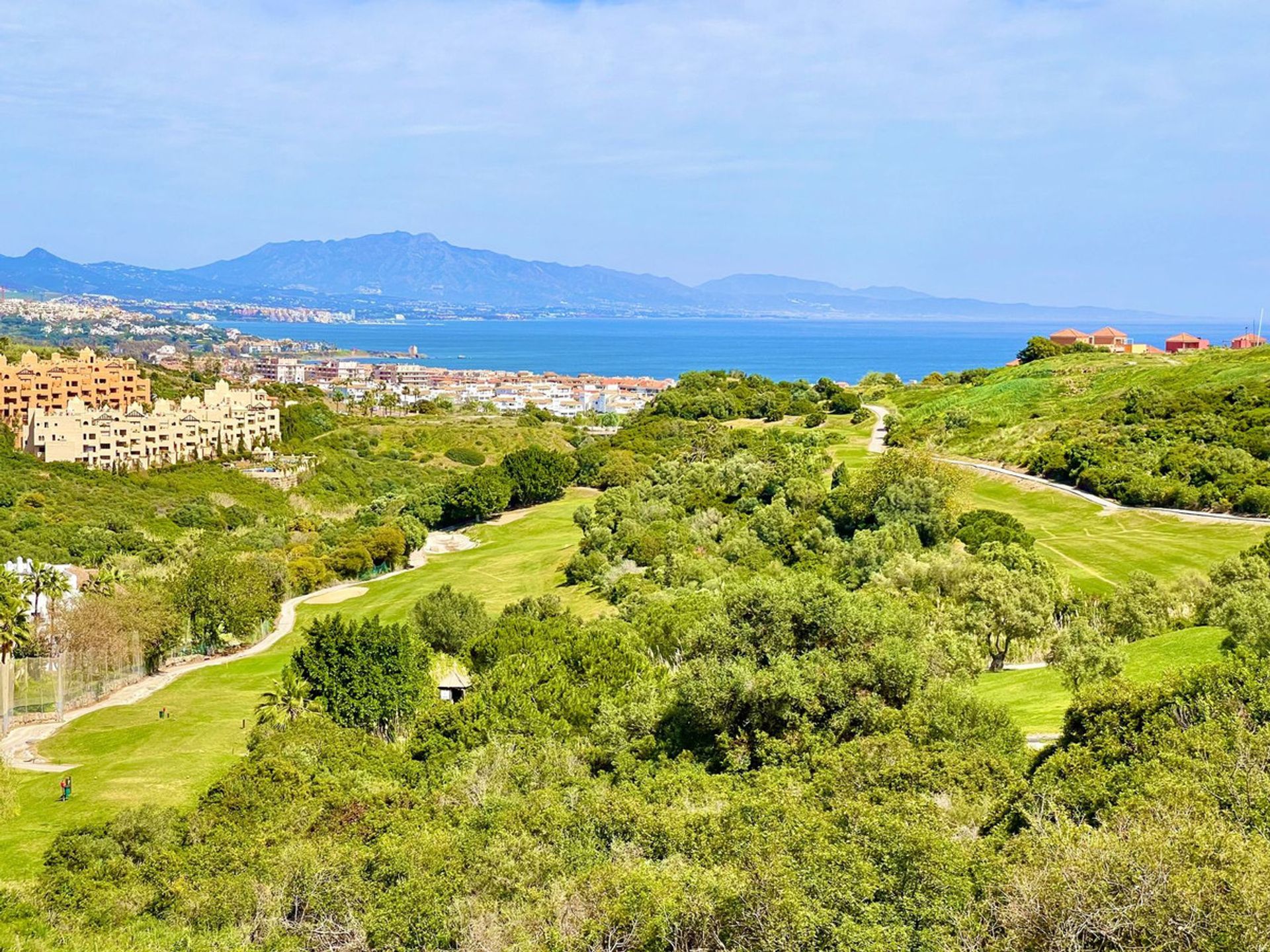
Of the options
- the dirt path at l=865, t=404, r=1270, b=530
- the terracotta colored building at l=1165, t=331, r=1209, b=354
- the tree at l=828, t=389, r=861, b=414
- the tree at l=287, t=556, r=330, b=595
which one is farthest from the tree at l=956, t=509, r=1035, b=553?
the terracotta colored building at l=1165, t=331, r=1209, b=354

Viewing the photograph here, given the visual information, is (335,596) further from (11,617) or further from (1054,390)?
(1054,390)

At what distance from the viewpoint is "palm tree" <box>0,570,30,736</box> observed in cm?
3019

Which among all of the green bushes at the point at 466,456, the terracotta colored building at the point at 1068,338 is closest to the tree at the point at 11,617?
the green bushes at the point at 466,456

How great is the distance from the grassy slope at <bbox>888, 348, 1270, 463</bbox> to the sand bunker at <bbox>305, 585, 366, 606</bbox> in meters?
33.1

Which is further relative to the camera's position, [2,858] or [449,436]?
[449,436]

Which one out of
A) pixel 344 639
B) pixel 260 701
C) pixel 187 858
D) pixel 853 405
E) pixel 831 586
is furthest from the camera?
pixel 853 405

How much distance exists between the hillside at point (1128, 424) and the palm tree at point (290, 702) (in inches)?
1298

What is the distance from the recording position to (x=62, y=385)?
85.2 m

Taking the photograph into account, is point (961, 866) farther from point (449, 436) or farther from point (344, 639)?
point (449, 436)

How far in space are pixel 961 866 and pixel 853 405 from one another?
7465 centimetres

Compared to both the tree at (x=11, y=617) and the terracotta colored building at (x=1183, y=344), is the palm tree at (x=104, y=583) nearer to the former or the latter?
the tree at (x=11, y=617)

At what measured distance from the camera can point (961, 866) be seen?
12992 mm

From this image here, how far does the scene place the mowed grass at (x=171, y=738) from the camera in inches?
982

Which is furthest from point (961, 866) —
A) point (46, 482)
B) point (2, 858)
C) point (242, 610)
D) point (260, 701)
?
point (46, 482)
